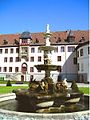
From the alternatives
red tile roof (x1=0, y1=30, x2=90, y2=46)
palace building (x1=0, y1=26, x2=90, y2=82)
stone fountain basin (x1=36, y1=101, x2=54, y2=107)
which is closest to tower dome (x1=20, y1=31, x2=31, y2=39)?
palace building (x1=0, y1=26, x2=90, y2=82)

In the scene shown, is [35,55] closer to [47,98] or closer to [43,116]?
[47,98]

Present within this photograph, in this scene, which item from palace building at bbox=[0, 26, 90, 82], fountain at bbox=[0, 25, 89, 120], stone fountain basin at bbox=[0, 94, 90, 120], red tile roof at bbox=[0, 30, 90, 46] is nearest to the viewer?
stone fountain basin at bbox=[0, 94, 90, 120]

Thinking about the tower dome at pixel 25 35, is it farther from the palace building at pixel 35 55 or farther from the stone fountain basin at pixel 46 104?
the stone fountain basin at pixel 46 104

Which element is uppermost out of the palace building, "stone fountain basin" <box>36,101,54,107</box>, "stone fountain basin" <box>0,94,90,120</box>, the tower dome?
the tower dome

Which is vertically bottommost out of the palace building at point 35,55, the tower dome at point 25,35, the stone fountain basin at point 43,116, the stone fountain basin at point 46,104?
the stone fountain basin at point 43,116

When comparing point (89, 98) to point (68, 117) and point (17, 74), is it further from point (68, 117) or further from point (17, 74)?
point (17, 74)

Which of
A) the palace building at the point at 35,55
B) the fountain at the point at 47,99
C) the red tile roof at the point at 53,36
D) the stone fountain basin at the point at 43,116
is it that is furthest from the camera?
the red tile roof at the point at 53,36

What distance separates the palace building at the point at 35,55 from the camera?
60.3 metres

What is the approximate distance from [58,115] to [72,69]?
49603 mm

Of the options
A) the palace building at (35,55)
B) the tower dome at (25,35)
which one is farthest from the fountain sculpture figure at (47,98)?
the tower dome at (25,35)

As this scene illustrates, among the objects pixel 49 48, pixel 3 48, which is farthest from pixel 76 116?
pixel 3 48

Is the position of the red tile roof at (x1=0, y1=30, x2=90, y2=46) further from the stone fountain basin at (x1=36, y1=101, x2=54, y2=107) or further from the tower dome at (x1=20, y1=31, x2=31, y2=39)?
the stone fountain basin at (x1=36, y1=101, x2=54, y2=107)

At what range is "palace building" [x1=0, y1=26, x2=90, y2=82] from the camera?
60.3 meters

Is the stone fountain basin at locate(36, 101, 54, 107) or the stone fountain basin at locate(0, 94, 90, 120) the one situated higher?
the stone fountain basin at locate(36, 101, 54, 107)
